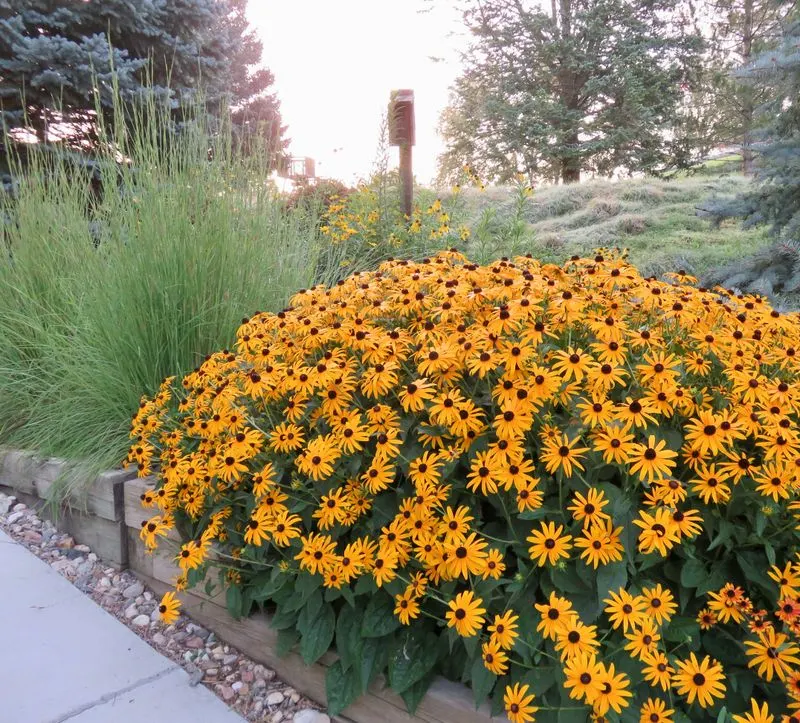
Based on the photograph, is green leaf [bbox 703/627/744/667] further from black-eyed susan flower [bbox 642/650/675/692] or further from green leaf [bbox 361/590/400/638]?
green leaf [bbox 361/590/400/638]

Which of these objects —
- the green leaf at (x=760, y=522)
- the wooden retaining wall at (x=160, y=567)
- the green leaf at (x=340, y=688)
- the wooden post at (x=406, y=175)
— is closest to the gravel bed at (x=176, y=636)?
the wooden retaining wall at (x=160, y=567)

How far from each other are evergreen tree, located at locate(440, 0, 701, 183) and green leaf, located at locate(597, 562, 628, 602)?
1481 cm

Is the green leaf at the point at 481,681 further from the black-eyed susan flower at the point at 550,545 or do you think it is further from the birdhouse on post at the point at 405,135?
the birdhouse on post at the point at 405,135

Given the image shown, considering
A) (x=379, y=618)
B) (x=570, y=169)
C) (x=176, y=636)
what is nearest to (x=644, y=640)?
(x=379, y=618)

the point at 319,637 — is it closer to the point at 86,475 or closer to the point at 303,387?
the point at 303,387

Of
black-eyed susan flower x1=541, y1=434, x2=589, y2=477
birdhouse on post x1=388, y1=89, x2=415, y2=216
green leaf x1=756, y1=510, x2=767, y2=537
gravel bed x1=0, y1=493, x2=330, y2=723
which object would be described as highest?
birdhouse on post x1=388, y1=89, x2=415, y2=216

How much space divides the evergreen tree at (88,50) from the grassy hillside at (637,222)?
132 inches

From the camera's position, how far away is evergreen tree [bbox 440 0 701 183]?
50.3 feet

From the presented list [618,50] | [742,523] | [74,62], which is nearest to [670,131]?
[618,50]

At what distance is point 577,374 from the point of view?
132 centimetres

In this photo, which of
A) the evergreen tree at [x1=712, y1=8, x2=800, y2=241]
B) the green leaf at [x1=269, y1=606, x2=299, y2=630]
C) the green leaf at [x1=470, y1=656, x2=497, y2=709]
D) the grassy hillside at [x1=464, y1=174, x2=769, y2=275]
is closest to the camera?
the green leaf at [x1=470, y1=656, x2=497, y2=709]

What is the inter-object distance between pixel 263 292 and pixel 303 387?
4.84 feet

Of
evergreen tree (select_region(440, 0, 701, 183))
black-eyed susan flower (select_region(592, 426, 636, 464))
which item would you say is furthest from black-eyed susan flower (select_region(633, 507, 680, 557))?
evergreen tree (select_region(440, 0, 701, 183))

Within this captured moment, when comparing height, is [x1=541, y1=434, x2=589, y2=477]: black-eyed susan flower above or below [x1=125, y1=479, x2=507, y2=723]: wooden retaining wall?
above
